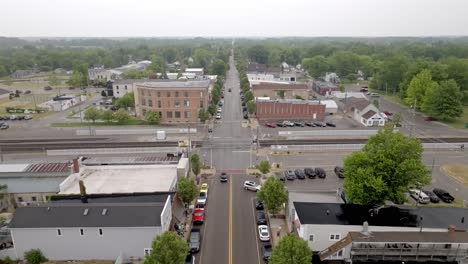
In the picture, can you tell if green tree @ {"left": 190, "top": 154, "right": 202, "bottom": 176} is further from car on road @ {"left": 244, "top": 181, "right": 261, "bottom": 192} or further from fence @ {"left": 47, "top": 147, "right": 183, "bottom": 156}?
fence @ {"left": 47, "top": 147, "right": 183, "bottom": 156}

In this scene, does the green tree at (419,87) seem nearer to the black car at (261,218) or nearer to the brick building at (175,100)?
the brick building at (175,100)

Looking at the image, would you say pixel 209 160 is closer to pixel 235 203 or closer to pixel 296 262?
pixel 235 203

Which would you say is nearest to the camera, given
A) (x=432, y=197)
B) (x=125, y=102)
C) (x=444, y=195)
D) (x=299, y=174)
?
(x=432, y=197)

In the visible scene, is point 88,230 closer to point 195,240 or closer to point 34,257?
point 34,257

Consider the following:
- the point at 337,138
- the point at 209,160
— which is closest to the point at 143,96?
the point at 209,160

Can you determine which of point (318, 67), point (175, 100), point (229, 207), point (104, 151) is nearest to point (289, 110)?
point (175, 100)

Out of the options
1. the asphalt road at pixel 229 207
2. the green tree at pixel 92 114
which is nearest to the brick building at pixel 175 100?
the asphalt road at pixel 229 207

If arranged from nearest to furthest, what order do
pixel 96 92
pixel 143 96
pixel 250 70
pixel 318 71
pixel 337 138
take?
pixel 337 138, pixel 143 96, pixel 96 92, pixel 318 71, pixel 250 70
